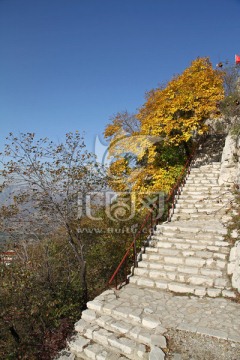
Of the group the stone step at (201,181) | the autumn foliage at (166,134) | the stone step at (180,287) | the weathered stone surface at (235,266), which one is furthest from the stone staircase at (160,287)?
the autumn foliage at (166,134)

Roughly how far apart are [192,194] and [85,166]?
15.8 feet

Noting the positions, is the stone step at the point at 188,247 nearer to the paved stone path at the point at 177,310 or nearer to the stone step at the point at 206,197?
the paved stone path at the point at 177,310

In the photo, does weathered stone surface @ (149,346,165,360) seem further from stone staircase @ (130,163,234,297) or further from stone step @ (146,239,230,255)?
stone step @ (146,239,230,255)

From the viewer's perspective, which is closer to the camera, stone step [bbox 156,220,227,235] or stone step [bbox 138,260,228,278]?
stone step [bbox 138,260,228,278]

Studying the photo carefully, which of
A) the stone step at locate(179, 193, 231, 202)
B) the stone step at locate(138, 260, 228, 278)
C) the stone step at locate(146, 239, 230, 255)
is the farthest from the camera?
the stone step at locate(179, 193, 231, 202)

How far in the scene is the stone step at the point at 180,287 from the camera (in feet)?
18.5

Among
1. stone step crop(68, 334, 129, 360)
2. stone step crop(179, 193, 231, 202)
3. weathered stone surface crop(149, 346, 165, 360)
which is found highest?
stone step crop(179, 193, 231, 202)

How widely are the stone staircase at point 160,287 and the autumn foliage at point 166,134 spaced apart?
262 cm

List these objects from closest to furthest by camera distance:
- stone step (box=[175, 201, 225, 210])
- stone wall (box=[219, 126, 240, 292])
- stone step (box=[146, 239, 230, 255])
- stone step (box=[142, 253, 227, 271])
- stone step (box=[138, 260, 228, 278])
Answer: stone step (box=[138, 260, 228, 278]) → stone step (box=[142, 253, 227, 271]) → stone step (box=[146, 239, 230, 255]) → stone step (box=[175, 201, 225, 210]) → stone wall (box=[219, 126, 240, 292])

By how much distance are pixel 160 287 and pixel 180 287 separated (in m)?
0.56

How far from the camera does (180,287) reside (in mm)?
6020

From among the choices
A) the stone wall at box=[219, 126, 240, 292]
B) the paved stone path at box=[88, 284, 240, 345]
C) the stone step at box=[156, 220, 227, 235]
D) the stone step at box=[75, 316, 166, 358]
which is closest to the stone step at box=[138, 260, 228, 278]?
the paved stone path at box=[88, 284, 240, 345]

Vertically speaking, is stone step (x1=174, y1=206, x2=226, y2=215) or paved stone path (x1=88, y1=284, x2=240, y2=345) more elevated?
stone step (x1=174, y1=206, x2=226, y2=215)

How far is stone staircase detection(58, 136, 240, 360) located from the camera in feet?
15.2
